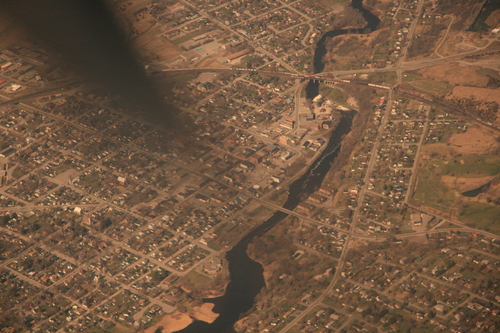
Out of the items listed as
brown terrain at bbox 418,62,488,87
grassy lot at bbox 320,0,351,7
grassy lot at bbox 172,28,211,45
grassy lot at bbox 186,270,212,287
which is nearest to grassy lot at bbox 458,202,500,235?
brown terrain at bbox 418,62,488,87

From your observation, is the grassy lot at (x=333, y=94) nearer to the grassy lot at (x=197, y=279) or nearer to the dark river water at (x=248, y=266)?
the dark river water at (x=248, y=266)

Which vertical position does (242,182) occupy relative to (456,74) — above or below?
below

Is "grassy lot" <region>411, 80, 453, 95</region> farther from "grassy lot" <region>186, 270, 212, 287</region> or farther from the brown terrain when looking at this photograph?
"grassy lot" <region>186, 270, 212, 287</region>

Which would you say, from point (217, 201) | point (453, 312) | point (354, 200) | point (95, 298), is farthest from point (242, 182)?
point (453, 312)

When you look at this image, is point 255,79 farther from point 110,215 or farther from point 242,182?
point 110,215

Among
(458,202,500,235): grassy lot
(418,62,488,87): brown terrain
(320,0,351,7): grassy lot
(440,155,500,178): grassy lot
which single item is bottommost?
(458,202,500,235): grassy lot
